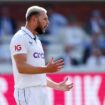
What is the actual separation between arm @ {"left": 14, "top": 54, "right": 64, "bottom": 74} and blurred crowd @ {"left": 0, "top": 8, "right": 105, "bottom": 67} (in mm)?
7066

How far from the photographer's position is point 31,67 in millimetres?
6711

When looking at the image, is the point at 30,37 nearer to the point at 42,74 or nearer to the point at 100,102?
the point at 42,74

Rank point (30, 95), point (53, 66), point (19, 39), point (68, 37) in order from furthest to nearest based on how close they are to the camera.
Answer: point (68, 37) → point (30, 95) → point (19, 39) → point (53, 66)

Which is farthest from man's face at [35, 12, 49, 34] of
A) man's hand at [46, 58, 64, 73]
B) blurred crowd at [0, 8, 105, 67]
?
blurred crowd at [0, 8, 105, 67]

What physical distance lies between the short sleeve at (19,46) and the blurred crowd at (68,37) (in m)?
6.98

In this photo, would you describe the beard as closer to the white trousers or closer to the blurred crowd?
the white trousers

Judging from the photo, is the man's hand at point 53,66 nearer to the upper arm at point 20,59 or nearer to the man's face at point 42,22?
the upper arm at point 20,59

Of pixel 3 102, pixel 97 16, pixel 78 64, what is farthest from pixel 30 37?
pixel 97 16

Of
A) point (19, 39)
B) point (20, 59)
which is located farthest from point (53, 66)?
point (19, 39)

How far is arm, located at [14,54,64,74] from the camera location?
6.61 m

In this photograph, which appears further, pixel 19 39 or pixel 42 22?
pixel 42 22

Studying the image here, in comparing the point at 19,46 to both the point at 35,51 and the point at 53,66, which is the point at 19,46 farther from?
the point at 53,66

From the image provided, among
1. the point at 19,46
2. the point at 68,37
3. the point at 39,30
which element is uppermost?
the point at 39,30

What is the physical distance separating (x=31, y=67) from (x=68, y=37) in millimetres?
8314
